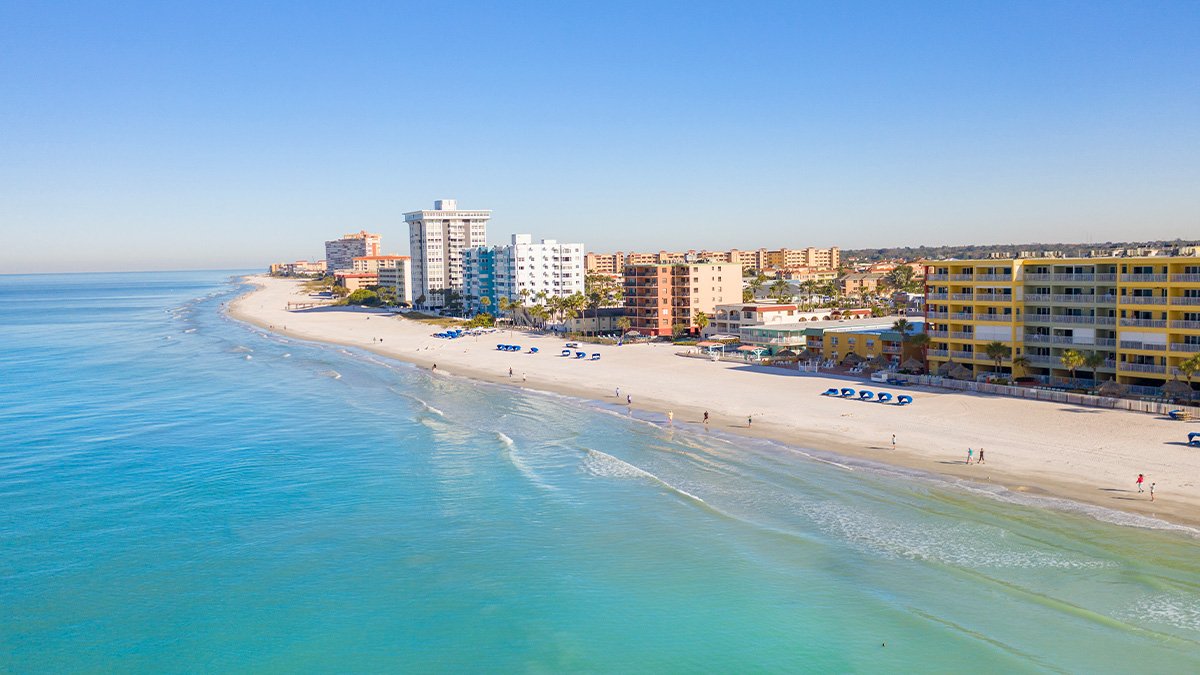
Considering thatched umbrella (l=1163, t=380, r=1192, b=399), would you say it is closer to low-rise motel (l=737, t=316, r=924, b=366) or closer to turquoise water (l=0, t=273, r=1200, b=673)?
low-rise motel (l=737, t=316, r=924, b=366)

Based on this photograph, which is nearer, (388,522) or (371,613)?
(371,613)

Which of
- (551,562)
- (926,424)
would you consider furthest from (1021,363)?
(551,562)

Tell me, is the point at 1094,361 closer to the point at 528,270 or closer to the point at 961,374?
the point at 961,374

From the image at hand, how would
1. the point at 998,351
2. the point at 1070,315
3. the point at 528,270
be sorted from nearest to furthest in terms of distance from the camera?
the point at 1070,315, the point at 998,351, the point at 528,270

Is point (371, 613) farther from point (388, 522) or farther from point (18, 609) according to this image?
point (18, 609)

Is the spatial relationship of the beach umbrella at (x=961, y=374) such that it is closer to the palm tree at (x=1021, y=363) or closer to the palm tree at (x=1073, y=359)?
the palm tree at (x=1021, y=363)

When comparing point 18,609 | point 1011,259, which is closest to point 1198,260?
point 1011,259

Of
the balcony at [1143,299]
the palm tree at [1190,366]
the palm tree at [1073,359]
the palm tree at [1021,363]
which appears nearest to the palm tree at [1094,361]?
the palm tree at [1073,359]

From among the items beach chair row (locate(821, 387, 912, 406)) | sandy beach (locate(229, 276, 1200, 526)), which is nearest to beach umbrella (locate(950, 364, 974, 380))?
sandy beach (locate(229, 276, 1200, 526))
